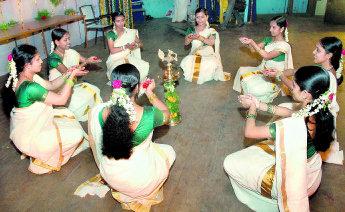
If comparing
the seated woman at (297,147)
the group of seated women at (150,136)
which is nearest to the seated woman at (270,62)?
the group of seated women at (150,136)

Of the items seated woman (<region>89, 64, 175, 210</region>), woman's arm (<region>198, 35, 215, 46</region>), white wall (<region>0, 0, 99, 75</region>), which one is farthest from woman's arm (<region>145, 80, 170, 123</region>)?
white wall (<region>0, 0, 99, 75</region>)

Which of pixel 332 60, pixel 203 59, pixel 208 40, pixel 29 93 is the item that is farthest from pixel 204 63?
pixel 29 93

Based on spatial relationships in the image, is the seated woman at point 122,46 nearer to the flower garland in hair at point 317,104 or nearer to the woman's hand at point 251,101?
the woman's hand at point 251,101

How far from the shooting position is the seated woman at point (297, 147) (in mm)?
2135

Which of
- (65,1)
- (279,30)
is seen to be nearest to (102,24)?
(65,1)

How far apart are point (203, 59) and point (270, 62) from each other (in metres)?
1.28

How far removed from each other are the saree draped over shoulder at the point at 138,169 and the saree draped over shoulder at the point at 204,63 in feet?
9.13

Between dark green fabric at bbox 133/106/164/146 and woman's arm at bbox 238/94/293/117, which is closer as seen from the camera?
dark green fabric at bbox 133/106/164/146

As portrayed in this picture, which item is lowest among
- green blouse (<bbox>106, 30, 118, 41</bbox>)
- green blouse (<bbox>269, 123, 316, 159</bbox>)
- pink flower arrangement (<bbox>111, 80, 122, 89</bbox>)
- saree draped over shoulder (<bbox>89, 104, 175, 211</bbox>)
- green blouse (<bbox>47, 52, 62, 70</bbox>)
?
saree draped over shoulder (<bbox>89, 104, 175, 211</bbox>)

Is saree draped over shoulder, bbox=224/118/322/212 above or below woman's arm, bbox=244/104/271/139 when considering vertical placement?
below

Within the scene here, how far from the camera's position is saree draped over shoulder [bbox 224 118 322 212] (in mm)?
2131

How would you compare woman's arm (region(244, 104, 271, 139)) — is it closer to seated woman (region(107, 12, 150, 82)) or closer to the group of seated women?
the group of seated women

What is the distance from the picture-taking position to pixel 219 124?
3.99 meters

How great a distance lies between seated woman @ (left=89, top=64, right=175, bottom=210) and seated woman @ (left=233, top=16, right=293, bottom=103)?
210cm
